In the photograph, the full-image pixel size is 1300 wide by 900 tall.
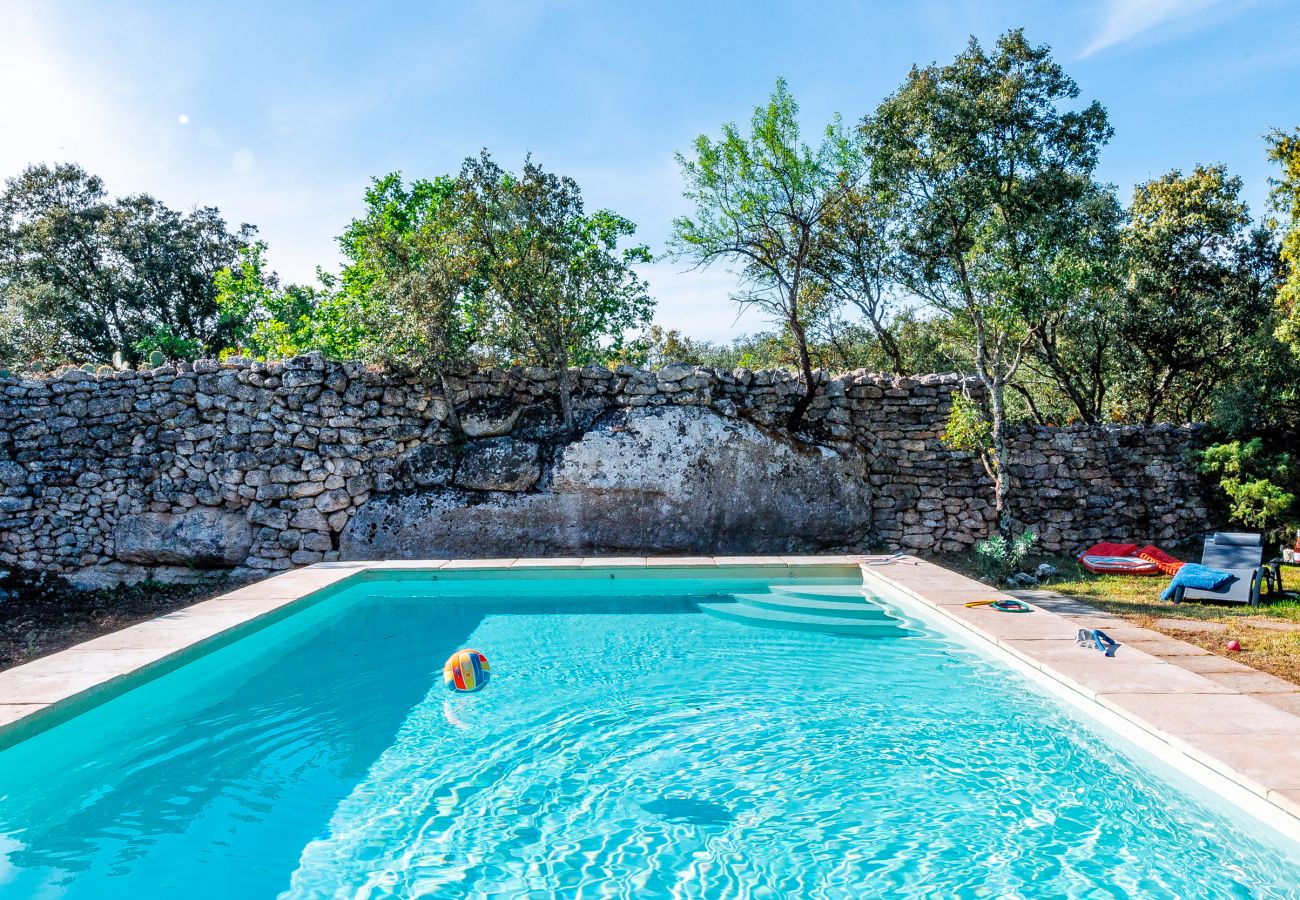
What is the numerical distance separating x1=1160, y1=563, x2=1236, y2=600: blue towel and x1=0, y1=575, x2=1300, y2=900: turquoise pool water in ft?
11.1

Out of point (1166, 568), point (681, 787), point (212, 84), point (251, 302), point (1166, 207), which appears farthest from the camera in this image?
point (251, 302)

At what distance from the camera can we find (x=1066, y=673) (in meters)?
4.50

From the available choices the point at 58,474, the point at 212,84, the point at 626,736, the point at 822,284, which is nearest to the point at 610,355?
the point at 822,284

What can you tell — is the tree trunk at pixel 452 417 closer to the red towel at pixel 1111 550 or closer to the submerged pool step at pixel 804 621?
the submerged pool step at pixel 804 621

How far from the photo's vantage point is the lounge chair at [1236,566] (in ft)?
24.3

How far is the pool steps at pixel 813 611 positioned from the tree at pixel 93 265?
17.7 m

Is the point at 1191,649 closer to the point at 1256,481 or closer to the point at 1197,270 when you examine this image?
the point at 1256,481

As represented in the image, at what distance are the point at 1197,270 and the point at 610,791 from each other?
1209 cm

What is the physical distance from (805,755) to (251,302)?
714 inches

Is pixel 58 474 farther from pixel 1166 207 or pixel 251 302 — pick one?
pixel 1166 207

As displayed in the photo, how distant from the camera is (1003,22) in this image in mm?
9344

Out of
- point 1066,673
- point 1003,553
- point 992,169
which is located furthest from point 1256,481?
point 1066,673

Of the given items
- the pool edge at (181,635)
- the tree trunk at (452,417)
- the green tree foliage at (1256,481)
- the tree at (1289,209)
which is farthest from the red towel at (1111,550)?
the tree trunk at (452,417)

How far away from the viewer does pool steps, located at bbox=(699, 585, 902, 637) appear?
671cm
